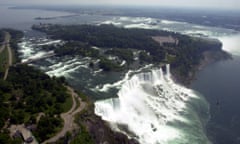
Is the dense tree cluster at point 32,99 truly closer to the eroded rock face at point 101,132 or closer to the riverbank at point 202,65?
the eroded rock face at point 101,132

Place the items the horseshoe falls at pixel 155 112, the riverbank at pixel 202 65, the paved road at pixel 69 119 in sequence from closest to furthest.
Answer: the paved road at pixel 69 119 → the horseshoe falls at pixel 155 112 → the riverbank at pixel 202 65

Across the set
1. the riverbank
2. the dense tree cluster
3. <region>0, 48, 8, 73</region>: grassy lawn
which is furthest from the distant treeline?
the dense tree cluster

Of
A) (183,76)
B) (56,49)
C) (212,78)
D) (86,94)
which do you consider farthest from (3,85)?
(212,78)

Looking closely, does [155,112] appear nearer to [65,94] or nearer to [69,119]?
[65,94]

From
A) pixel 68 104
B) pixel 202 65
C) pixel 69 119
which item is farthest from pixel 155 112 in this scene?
pixel 202 65

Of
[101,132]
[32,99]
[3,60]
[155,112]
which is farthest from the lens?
[3,60]

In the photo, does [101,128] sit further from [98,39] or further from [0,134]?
[98,39]

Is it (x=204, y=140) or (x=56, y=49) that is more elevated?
(x=56, y=49)

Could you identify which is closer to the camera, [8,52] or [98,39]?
[8,52]

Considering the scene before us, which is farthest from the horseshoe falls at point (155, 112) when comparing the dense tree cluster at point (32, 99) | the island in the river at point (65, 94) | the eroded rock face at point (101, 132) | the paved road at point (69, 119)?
the dense tree cluster at point (32, 99)
